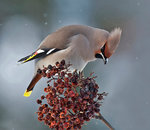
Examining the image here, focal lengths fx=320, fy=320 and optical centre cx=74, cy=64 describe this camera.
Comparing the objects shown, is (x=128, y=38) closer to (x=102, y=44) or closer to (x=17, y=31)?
(x=17, y=31)

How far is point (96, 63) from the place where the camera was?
14.7 feet

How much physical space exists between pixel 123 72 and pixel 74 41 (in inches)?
120

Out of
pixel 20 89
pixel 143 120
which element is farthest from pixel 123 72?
pixel 20 89

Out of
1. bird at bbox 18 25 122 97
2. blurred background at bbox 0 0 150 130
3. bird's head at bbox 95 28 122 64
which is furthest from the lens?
blurred background at bbox 0 0 150 130

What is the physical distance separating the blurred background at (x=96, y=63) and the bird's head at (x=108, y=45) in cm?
231

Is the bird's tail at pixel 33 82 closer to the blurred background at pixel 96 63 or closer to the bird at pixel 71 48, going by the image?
the bird at pixel 71 48

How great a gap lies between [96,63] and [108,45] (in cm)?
240

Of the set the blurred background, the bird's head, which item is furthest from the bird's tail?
the blurred background

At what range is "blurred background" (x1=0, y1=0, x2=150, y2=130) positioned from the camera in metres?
4.68

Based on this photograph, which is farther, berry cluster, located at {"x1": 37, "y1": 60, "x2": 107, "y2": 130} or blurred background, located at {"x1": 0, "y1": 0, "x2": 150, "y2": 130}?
blurred background, located at {"x1": 0, "y1": 0, "x2": 150, "y2": 130}

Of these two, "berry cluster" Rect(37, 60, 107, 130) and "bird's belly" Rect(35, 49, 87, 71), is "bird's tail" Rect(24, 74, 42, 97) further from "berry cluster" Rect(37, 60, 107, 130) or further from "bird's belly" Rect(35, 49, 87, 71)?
"berry cluster" Rect(37, 60, 107, 130)

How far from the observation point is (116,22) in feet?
15.8

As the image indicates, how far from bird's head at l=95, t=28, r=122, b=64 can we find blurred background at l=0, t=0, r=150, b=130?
2.31 m

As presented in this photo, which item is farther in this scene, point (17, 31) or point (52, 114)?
point (17, 31)
